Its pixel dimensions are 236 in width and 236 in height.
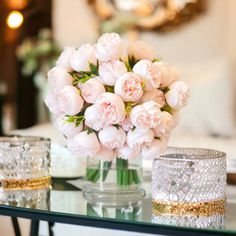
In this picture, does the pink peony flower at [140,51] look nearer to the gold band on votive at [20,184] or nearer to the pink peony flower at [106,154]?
the pink peony flower at [106,154]

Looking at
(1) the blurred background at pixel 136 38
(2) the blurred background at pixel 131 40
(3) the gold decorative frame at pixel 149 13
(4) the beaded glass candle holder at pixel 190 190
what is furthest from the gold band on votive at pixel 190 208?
(3) the gold decorative frame at pixel 149 13

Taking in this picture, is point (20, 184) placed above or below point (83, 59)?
below

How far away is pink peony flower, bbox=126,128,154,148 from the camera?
129cm

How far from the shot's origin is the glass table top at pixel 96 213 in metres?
1.19

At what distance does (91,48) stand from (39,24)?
11.2 feet

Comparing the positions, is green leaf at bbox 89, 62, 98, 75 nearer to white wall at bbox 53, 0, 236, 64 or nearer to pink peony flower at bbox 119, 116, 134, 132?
pink peony flower at bbox 119, 116, 134, 132

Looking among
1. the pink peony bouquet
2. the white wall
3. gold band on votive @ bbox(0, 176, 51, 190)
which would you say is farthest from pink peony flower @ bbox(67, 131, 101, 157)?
the white wall

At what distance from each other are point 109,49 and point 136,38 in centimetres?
275

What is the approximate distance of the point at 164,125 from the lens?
1296 mm

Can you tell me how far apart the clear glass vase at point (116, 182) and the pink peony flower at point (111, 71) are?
0.77 feet

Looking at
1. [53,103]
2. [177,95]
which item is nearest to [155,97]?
[177,95]

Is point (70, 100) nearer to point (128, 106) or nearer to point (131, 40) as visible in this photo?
point (128, 106)

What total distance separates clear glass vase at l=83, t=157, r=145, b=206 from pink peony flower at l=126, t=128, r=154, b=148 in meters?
0.16

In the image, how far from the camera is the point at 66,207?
1.37 m
